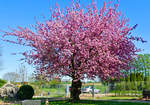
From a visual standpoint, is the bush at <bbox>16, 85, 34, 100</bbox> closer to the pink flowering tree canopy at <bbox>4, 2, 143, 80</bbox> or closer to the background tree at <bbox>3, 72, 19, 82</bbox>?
the pink flowering tree canopy at <bbox>4, 2, 143, 80</bbox>

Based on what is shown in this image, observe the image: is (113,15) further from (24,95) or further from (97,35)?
(24,95)

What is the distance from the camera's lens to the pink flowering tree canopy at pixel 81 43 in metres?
16.5

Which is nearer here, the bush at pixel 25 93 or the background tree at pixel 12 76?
the bush at pixel 25 93

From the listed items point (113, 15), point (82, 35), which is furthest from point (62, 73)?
point (113, 15)

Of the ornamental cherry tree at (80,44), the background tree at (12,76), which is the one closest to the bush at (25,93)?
the ornamental cherry tree at (80,44)

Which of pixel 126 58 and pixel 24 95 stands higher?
pixel 126 58

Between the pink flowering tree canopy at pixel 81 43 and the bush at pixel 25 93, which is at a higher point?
the pink flowering tree canopy at pixel 81 43

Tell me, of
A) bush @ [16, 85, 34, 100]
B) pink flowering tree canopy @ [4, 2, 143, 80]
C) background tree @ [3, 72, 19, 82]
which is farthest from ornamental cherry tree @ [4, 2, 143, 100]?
background tree @ [3, 72, 19, 82]

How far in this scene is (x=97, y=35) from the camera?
17.2 m

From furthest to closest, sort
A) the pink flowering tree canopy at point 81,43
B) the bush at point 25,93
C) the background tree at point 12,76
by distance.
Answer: the background tree at point 12,76, the bush at point 25,93, the pink flowering tree canopy at point 81,43

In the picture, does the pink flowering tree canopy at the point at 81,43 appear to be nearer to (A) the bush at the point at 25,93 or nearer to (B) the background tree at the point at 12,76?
(A) the bush at the point at 25,93

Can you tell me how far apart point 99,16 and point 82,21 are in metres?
1.50

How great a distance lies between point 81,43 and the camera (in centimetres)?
1653

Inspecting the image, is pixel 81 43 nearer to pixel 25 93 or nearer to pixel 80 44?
pixel 80 44
